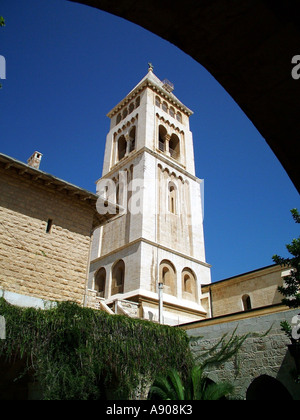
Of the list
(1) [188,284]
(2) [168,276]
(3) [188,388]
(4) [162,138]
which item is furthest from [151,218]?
(3) [188,388]

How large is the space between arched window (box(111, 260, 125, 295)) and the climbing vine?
1034cm

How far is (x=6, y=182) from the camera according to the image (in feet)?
38.3

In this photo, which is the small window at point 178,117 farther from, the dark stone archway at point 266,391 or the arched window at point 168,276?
the dark stone archway at point 266,391

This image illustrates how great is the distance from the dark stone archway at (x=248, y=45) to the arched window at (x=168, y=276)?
2042 cm

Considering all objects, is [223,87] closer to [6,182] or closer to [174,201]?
[6,182]

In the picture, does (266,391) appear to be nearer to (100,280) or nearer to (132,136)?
(100,280)

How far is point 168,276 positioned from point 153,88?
18686 millimetres

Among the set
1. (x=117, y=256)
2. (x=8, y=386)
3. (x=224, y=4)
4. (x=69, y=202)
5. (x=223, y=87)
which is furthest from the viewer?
(x=117, y=256)

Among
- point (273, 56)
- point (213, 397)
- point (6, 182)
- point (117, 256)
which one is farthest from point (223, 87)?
point (117, 256)

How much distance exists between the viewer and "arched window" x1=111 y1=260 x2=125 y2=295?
21.9 metres

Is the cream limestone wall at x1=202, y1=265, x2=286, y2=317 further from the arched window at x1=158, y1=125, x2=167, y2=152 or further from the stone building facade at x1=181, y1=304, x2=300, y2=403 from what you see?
the arched window at x1=158, y1=125, x2=167, y2=152

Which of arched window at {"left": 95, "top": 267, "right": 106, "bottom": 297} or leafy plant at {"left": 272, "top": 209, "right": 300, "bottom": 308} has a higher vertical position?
arched window at {"left": 95, "top": 267, "right": 106, "bottom": 297}

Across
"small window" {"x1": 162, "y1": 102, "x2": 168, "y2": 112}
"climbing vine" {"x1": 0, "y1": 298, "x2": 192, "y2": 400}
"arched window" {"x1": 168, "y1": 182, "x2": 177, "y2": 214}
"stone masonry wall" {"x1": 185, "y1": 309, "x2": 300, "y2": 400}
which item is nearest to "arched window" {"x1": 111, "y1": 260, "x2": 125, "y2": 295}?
"arched window" {"x1": 168, "y1": 182, "x2": 177, "y2": 214}
